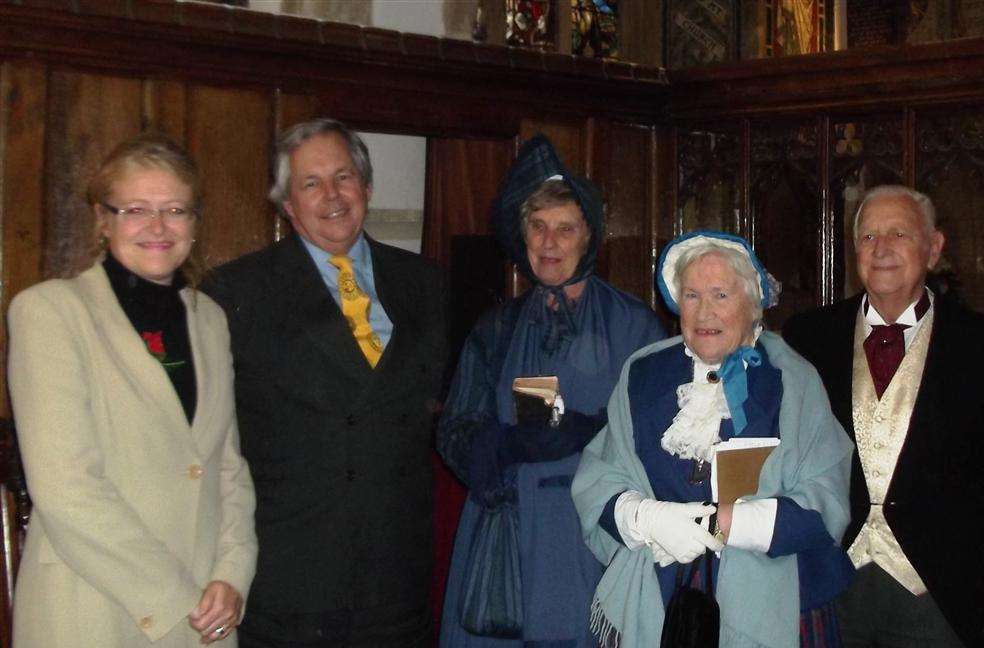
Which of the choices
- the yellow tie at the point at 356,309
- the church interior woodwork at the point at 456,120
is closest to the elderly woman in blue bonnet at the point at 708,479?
the yellow tie at the point at 356,309

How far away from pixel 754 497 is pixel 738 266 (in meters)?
0.52

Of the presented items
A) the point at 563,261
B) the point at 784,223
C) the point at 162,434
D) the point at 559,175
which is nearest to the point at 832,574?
the point at 563,261

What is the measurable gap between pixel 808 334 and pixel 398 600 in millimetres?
1279

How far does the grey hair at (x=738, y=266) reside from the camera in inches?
100

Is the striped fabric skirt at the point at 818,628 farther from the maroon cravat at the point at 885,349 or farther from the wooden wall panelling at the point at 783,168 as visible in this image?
the wooden wall panelling at the point at 783,168

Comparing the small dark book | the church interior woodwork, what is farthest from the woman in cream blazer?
the small dark book

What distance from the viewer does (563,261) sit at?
2902mm

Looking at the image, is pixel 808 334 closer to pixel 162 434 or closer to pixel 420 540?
pixel 420 540

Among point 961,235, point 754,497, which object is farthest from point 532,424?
point 961,235

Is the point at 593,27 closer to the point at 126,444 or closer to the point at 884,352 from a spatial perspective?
the point at 884,352

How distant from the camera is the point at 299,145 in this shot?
2852 millimetres

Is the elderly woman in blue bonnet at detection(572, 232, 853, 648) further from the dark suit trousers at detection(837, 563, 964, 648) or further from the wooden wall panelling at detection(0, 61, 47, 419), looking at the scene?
the wooden wall panelling at detection(0, 61, 47, 419)

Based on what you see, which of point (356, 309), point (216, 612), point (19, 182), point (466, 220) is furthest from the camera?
point (466, 220)

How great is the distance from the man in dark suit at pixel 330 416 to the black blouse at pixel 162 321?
11.0 inches
